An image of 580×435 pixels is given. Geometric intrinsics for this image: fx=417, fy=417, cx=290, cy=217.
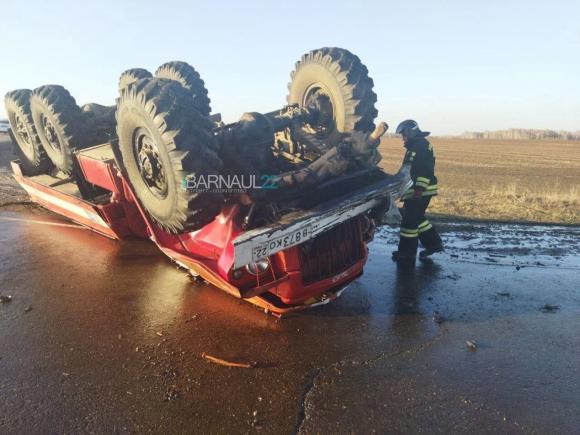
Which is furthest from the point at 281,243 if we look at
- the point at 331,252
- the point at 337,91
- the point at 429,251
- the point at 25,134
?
the point at 25,134

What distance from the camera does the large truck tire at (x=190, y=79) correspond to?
5578 millimetres

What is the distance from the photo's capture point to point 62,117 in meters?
5.36

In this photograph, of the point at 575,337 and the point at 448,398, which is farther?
the point at 575,337

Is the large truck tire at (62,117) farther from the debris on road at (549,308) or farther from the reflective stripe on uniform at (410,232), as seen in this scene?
the debris on road at (549,308)

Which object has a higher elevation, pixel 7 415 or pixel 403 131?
pixel 403 131

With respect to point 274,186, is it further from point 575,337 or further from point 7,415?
point 575,337

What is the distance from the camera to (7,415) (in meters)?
2.46

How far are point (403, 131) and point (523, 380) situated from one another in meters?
3.29

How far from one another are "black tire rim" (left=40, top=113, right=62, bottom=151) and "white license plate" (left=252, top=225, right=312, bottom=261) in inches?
166

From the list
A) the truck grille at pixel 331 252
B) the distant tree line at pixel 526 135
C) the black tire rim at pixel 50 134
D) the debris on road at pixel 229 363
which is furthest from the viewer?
the distant tree line at pixel 526 135

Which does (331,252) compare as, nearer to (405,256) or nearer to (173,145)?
(173,145)

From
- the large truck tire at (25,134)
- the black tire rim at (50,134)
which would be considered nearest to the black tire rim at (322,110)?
the black tire rim at (50,134)

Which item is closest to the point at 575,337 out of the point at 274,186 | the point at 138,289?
the point at 274,186

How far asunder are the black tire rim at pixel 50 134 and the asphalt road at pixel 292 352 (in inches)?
65.4
